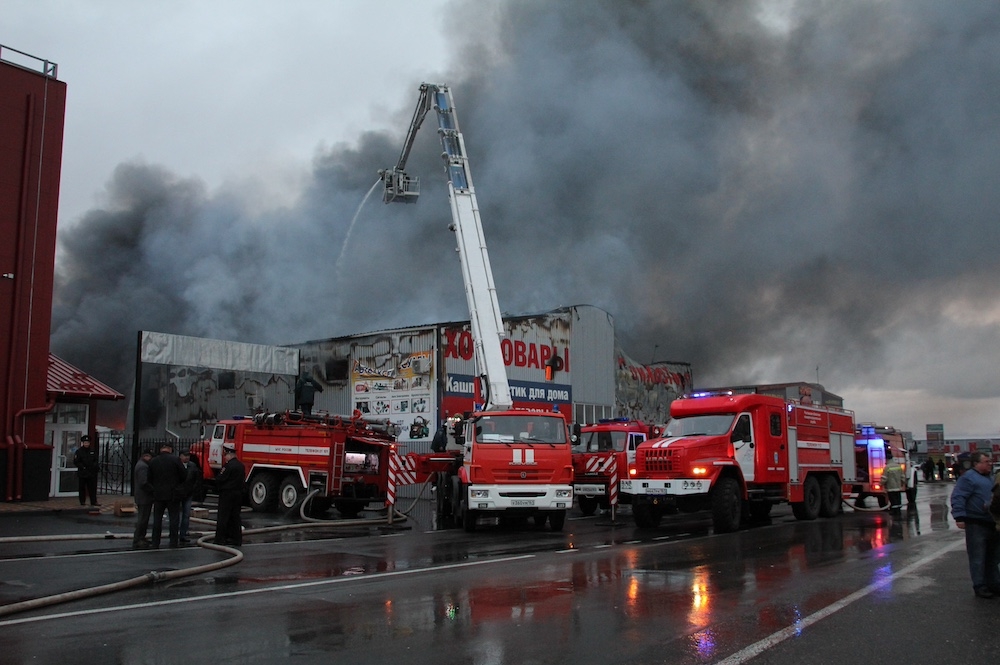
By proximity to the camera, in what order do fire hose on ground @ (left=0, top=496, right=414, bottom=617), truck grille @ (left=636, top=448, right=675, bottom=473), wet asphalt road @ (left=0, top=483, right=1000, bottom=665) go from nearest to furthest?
wet asphalt road @ (left=0, top=483, right=1000, bottom=665)
fire hose on ground @ (left=0, top=496, right=414, bottom=617)
truck grille @ (left=636, top=448, right=675, bottom=473)

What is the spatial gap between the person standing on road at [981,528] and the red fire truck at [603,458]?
11.3 m

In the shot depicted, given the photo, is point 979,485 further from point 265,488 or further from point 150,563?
point 265,488

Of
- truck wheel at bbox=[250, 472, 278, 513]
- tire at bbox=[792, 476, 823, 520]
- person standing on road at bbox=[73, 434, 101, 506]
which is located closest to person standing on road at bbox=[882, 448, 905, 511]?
tire at bbox=[792, 476, 823, 520]

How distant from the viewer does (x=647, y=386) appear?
40.5 meters

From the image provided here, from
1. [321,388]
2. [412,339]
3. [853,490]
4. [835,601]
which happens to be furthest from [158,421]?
[835,601]

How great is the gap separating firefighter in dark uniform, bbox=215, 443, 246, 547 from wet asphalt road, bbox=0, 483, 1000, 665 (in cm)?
53

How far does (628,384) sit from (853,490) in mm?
17282

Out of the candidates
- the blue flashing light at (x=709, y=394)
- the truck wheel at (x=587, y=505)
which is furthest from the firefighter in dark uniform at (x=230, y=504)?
the truck wheel at (x=587, y=505)

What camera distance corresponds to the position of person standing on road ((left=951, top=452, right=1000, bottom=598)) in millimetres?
8172

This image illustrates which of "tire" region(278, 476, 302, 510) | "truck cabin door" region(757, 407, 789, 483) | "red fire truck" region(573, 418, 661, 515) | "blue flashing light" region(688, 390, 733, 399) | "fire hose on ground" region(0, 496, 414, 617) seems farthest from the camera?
"red fire truck" region(573, 418, 661, 515)

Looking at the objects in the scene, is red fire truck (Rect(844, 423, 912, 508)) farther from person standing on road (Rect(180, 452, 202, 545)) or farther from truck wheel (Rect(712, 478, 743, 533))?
person standing on road (Rect(180, 452, 202, 545))

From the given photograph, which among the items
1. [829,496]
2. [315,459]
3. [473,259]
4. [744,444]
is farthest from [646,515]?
[315,459]

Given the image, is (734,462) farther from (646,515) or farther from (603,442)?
(603,442)

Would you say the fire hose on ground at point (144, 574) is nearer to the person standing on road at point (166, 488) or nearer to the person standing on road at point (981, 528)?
the person standing on road at point (166, 488)
